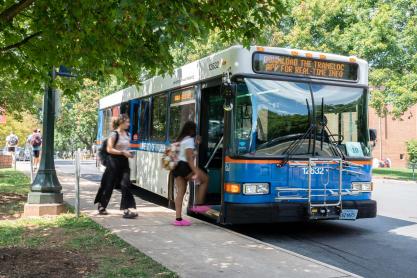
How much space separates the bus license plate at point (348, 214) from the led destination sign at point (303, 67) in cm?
227

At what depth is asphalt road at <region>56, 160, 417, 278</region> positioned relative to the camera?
21.2ft

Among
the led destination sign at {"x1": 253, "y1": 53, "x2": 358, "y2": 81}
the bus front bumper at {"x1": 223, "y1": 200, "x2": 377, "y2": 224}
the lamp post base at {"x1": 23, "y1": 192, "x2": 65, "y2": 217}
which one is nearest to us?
the bus front bumper at {"x1": 223, "y1": 200, "x2": 377, "y2": 224}

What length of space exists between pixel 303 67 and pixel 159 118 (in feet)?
14.5

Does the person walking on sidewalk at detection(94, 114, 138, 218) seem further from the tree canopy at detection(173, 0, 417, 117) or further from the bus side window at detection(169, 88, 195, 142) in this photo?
the tree canopy at detection(173, 0, 417, 117)

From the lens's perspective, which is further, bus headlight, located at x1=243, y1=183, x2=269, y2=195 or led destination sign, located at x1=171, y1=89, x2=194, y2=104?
led destination sign, located at x1=171, y1=89, x2=194, y2=104

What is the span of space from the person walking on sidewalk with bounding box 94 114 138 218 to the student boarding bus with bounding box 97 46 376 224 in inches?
57.0

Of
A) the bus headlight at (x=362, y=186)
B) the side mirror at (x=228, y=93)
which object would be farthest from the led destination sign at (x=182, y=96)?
the bus headlight at (x=362, y=186)

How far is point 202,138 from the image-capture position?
9.51m

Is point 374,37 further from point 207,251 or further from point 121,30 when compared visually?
point 121,30

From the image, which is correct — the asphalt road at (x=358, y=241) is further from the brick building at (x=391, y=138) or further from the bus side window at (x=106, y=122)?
the brick building at (x=391, y=138)

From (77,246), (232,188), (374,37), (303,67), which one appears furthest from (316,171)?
(374,37)

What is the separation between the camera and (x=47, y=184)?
9.66m

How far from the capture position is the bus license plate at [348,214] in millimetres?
8164

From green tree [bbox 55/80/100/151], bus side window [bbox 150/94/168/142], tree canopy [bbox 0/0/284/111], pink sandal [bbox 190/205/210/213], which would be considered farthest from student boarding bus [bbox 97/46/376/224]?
green tree [bbox 55/80/100/151]
